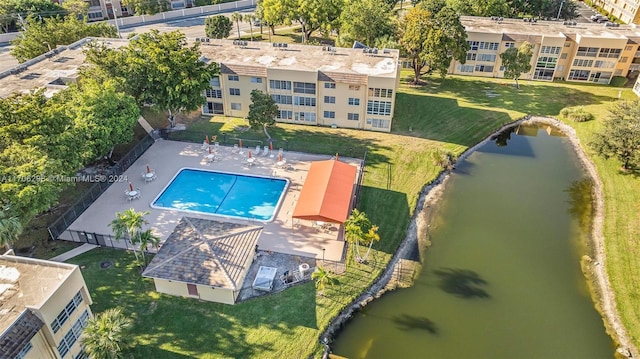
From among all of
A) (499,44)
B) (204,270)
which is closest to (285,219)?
(204,270)

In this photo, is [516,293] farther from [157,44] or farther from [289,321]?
[157,44]

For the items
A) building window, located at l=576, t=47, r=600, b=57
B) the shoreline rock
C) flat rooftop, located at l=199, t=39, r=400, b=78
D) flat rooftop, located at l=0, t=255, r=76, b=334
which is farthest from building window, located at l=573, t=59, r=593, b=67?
flat rooftop, located at l=0, t=255, r=76, b=334

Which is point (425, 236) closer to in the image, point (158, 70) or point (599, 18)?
point (158, 70)

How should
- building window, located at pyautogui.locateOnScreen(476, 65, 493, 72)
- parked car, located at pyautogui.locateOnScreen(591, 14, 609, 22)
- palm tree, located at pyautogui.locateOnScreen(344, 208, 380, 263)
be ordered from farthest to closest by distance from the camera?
1. parked car, located at pyautogui.locateOnScreen(591, 14, 609, 22)
2. building window, located at pyautogui.locateOnScreen(476, 65, 493, 72)
3. palm tree, located at pyautogui.locateOnScreen(344, 208, 380, 263)

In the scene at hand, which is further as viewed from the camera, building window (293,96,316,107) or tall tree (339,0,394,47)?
tall tree (339,0,394,47)

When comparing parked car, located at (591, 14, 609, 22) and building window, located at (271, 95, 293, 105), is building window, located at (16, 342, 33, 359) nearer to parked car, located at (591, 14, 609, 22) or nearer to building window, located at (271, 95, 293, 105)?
building window, located at (271, 95, 293, 105)

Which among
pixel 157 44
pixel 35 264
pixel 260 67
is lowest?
pixel 35 264

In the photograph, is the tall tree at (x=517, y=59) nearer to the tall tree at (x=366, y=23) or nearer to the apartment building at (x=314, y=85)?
the tall tree at (x=366, y=23)
